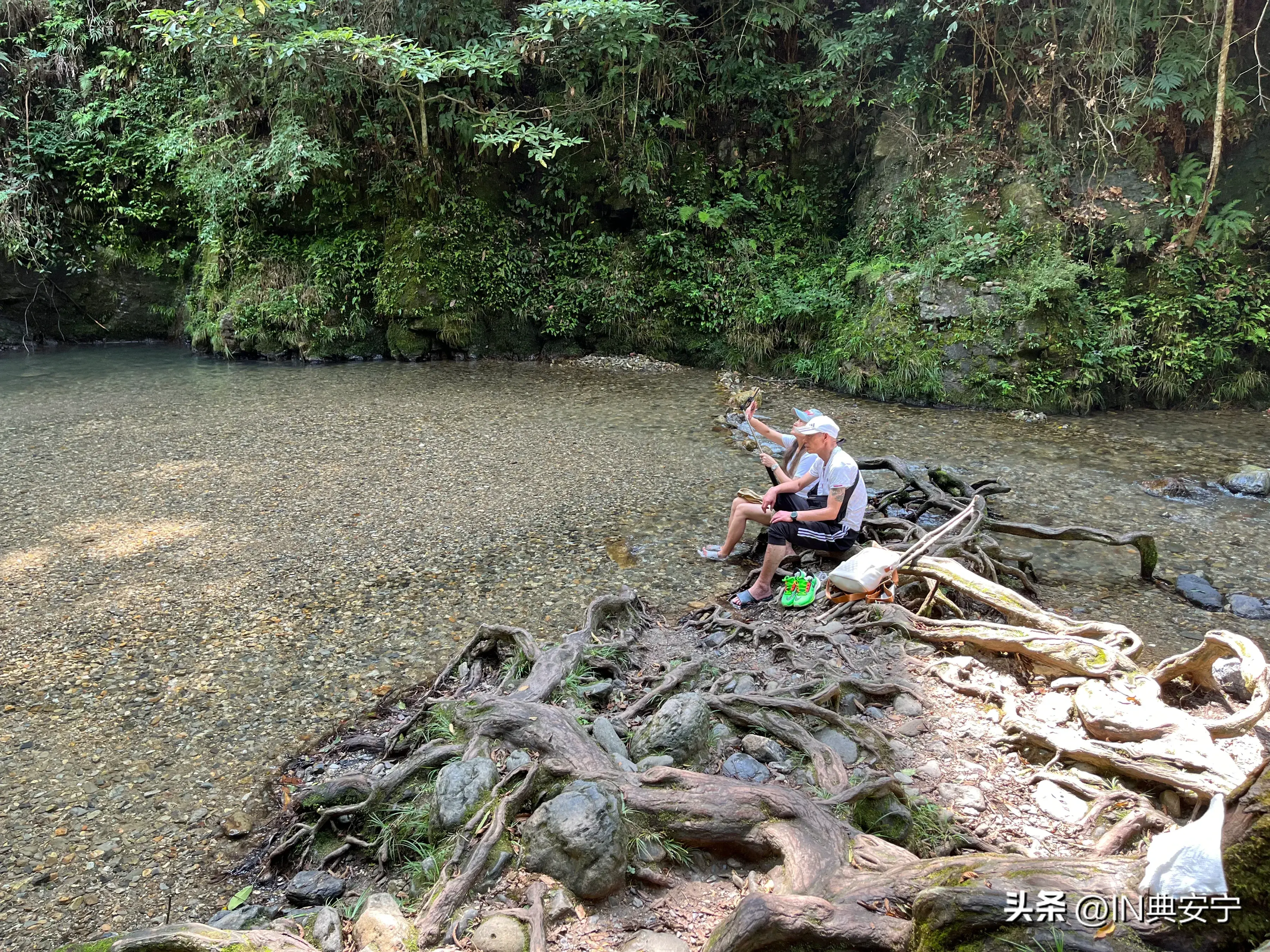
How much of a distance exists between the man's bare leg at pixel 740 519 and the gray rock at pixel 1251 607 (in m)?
3.28

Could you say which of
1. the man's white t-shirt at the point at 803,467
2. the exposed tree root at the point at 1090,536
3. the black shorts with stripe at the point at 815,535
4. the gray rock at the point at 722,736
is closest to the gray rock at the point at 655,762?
the gray rock at the point at 722,736

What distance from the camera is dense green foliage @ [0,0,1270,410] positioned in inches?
444

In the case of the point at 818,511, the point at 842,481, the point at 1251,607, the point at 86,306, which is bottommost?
the point at 1251,607

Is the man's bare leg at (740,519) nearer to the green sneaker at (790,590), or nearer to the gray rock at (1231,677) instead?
the green sneaker at (790,590)

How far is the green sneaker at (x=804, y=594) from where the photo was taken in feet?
18.0

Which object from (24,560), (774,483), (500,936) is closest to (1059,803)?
(500,936)

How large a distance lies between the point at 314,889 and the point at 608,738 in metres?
1.31

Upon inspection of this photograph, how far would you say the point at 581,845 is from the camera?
8.84 ft

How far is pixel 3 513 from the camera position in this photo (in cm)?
695

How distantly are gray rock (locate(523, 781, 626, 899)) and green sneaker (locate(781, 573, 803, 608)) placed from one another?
→ 2.94 metres

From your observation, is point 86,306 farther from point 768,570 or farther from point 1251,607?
point 1251,607

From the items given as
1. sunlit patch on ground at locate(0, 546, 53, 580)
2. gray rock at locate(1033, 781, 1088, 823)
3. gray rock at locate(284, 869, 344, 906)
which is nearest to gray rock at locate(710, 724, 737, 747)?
gray rock at locate(1033, 781, 1088, 823)

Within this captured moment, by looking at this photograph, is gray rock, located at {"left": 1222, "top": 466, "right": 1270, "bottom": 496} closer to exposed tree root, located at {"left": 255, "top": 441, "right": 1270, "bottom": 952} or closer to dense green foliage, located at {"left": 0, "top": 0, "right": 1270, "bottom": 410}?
dense green foliage, located at {"left": 0, "top": 0, "right": 1270, "bottom": 410}

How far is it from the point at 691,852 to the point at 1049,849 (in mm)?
1360
